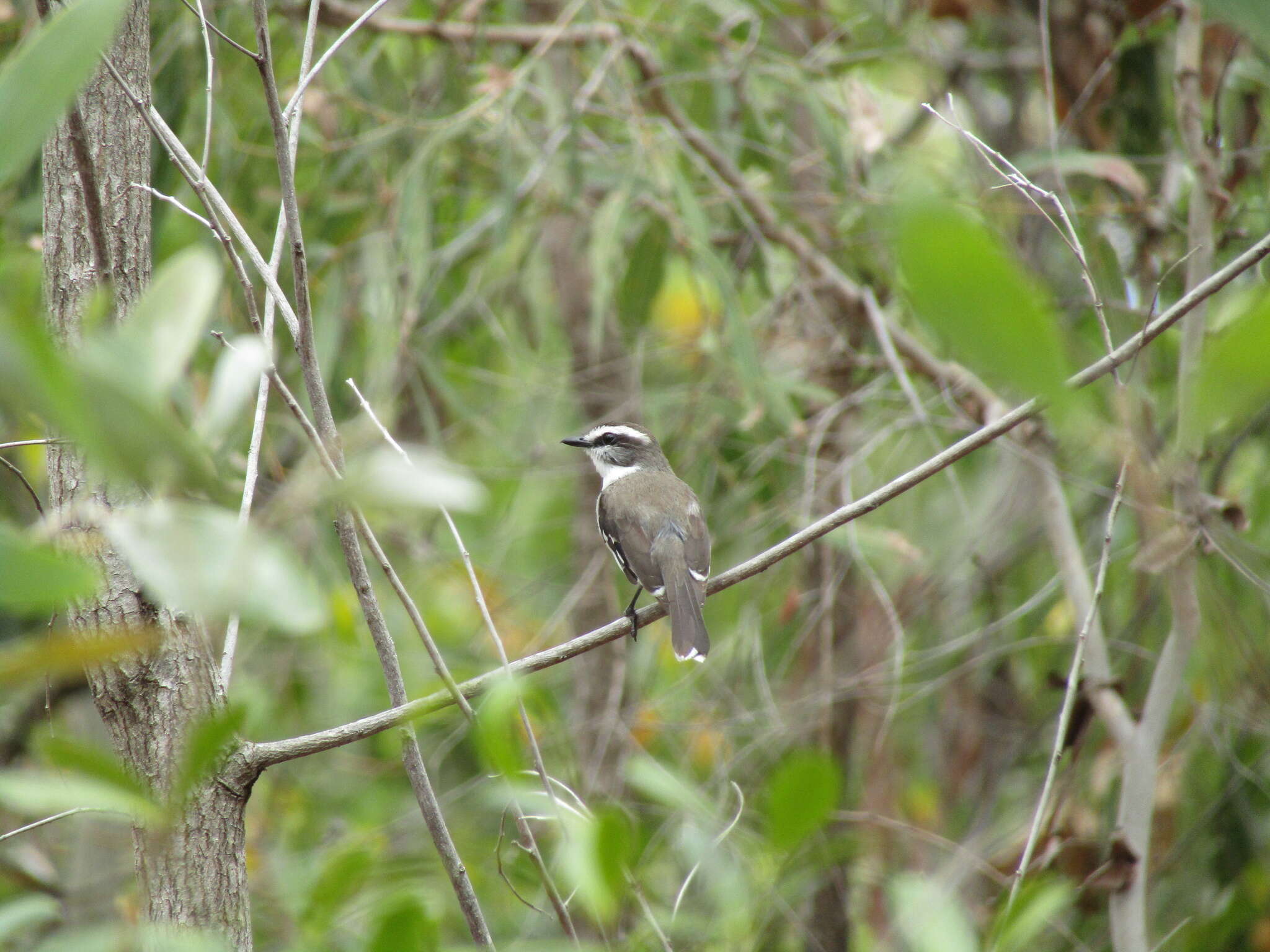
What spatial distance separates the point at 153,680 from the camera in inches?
66.6

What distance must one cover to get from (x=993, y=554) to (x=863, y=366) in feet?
3.13

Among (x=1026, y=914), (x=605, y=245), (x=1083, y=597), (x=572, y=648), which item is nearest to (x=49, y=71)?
(x=572, y=648)

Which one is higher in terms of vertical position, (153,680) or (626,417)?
(153,680)

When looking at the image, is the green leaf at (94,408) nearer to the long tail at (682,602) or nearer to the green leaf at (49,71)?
the green leaf at (49,71)

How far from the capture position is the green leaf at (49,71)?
0.96 metres

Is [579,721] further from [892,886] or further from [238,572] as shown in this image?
[238,572]

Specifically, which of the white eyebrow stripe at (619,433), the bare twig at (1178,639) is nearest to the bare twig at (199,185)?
the bare twig at (1178,639)

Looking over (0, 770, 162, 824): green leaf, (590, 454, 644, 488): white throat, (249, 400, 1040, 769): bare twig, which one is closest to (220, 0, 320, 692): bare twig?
(249, 400, 1040, 769): bare twig

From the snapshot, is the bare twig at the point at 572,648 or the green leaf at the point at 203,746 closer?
the green leaf at the point at 203,746

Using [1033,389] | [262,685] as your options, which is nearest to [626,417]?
[262,685]

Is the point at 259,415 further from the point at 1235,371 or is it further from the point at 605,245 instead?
the point at 605,245

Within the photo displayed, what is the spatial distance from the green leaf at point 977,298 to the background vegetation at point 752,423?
1893 millimetres

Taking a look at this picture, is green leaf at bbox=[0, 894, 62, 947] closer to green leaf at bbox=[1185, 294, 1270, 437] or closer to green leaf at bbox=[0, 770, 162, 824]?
green leaf at bbox=[0, 770, 162, 824]

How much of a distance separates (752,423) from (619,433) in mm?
933
